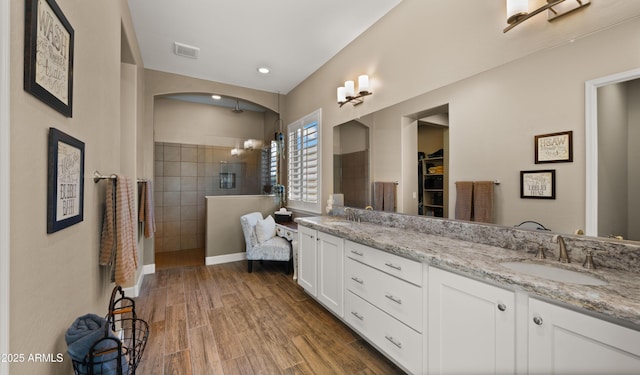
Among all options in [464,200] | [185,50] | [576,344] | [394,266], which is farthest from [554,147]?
[185,50]

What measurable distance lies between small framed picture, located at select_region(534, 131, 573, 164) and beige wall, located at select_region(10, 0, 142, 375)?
87.6 inches

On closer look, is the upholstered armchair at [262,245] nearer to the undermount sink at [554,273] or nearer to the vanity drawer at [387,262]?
the vanity drawer at [387,262]

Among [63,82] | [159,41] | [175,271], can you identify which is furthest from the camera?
[175,271]

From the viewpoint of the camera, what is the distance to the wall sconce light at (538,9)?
1.40 meters

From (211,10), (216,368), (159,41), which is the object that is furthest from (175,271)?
(211,10)

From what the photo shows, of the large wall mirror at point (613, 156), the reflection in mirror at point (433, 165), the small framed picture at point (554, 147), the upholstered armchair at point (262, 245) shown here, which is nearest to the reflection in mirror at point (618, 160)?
the large wall mirror at point (613, 156)

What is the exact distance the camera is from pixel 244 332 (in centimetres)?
229

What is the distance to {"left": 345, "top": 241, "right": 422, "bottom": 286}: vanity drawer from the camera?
1.58m

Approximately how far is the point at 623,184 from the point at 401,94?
1596 mm

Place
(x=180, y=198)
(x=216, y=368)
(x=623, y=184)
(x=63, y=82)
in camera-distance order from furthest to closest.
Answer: (x=180, y=198), (x=216, y=368), (x=623, y=184), (x=63, y=82)

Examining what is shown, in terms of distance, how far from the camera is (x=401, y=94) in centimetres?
241

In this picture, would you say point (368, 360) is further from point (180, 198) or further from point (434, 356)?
point (180, 198)

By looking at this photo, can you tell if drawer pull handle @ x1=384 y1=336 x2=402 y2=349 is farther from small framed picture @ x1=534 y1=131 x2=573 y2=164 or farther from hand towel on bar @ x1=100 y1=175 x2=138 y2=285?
hand towel on bar @ x1=100 y1=175 x2=138 y2=285

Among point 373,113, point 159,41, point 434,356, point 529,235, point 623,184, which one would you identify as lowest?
point 434,356
